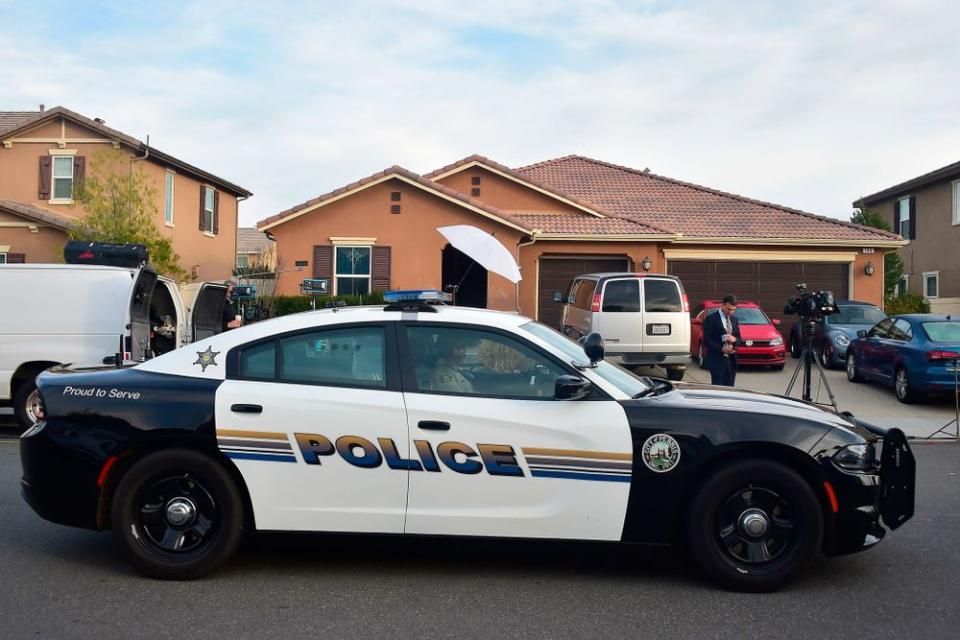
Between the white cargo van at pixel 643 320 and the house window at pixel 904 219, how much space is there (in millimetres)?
19945

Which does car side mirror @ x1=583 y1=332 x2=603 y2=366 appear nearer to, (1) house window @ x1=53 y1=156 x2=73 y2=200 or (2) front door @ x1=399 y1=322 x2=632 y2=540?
(2) front door @ x1=399 y1=322 x2=632 y2=540

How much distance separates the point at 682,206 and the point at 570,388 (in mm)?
21386

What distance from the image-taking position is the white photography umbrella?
573 inches

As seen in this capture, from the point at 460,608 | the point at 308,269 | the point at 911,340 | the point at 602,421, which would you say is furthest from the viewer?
the point at 308,269

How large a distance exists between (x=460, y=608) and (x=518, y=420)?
3.38 feet

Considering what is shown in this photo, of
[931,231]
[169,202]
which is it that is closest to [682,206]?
[931,231]

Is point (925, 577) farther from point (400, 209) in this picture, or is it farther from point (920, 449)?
point (400, 209)

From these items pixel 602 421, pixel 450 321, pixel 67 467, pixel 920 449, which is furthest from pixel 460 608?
pixel 920 449

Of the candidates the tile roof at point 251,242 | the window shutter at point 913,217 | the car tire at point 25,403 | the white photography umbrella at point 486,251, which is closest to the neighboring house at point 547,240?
the white photography umbrella at point 486,251

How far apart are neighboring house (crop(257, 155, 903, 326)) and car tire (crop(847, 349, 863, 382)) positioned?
5237 mm

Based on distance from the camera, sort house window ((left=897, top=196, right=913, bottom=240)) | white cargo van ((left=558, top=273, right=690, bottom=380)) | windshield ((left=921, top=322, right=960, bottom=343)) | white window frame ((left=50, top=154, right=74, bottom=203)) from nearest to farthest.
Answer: windshield ((left=921, top=322, right=960, bottom=343)), white cargo van ((left=558, top=273, right=690, bottom=380)), white window frame ((left=50, top=154, right=74, bottom=203)), house window ((left=897, top=196, right=913, bottom=240))

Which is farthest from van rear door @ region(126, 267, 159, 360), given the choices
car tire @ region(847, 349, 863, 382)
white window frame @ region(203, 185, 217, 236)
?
white window frame @ region(203, 185, 217, 236)

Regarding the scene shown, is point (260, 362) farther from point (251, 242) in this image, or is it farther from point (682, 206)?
point (251, 242)

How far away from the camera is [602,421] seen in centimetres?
500
